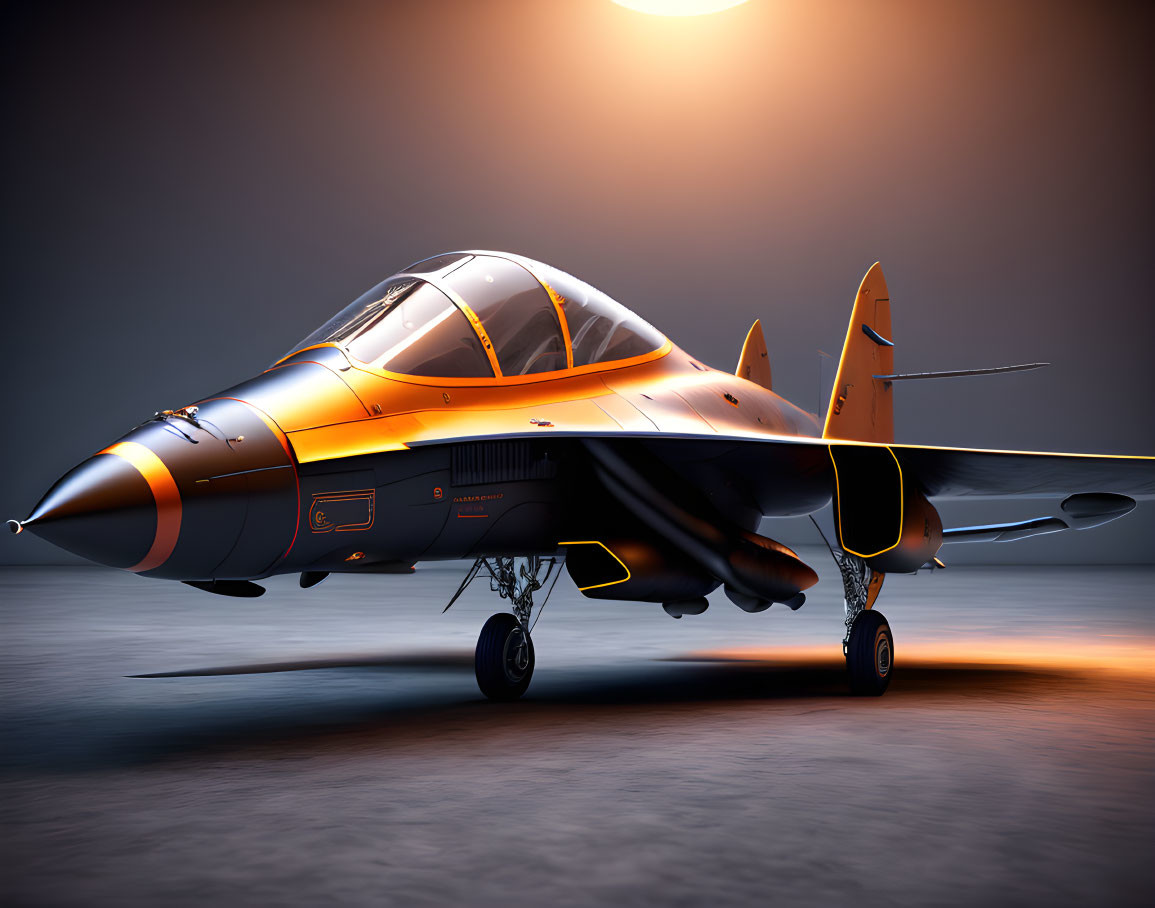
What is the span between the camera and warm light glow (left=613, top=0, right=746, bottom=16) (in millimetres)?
22969

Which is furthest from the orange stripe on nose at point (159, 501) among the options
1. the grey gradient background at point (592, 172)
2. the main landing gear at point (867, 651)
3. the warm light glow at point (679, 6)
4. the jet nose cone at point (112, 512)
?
the warm light glow at point (679, 6)

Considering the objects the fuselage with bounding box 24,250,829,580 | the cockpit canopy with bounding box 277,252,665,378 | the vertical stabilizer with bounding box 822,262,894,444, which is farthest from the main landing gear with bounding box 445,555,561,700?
the vertical stabilizer with bounding box 822,262,894,444

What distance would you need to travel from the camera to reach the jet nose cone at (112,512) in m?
4.38

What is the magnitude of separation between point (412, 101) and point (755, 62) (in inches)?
262

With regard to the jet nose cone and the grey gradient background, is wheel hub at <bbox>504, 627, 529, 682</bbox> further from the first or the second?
the grey gradient background

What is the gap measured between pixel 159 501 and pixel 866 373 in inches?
270

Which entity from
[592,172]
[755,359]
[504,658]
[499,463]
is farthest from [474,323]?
[592,172]

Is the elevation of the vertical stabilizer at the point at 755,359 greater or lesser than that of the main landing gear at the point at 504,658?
greater

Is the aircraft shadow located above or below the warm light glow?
below

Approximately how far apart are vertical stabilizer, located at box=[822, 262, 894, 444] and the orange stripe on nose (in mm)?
5891

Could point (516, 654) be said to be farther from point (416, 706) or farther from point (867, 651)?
point (867, 651)

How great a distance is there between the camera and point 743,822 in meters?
3.81

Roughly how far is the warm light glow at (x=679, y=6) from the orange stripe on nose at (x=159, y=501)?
67.0ft

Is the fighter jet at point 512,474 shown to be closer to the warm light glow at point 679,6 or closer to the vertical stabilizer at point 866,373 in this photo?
the vertical stabilizer at point 866,373
